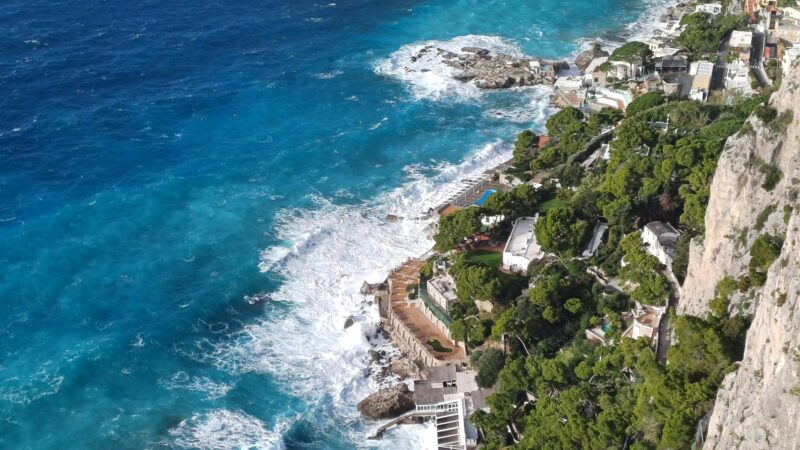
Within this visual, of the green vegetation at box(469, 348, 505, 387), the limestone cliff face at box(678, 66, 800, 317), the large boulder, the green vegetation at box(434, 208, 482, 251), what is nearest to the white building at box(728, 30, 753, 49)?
the green vegetation at box(434, 208, 482, 251)

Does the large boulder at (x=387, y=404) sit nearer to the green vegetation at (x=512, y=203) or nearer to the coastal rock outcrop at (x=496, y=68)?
the green vegetation at (x=512, y=203)

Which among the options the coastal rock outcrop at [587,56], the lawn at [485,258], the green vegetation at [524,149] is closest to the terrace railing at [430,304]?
the lawn at [485,258]

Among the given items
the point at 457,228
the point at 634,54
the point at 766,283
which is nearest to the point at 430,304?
the point at 457,228

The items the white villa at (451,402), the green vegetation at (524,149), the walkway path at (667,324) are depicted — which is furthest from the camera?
the green vegetation at (524,149)

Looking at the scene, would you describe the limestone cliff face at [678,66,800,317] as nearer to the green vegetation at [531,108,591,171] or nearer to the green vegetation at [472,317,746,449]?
the green vegetation at [472,317,746,449]

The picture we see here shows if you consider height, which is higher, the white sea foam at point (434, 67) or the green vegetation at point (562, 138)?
the green vegetation at point (562, 138)

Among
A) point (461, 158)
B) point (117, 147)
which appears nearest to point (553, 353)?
point (461, 158)

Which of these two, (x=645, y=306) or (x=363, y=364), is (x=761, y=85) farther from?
(x=363, y=364)
